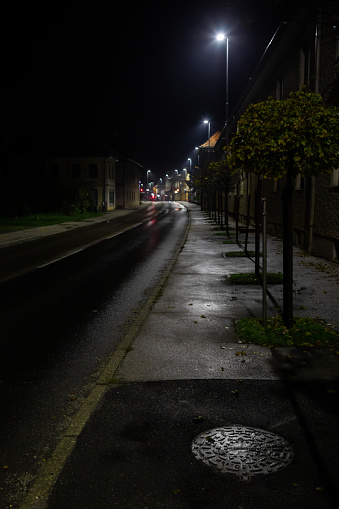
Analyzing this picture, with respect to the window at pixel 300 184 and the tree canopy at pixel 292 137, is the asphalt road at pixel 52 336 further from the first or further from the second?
the window at pixel 300 184

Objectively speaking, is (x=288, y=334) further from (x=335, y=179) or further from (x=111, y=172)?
(x=111, y=172)

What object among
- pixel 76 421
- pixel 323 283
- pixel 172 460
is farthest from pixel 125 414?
pixel 323 283

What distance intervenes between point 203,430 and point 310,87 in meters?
15.8

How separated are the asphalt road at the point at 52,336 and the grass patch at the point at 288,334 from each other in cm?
199

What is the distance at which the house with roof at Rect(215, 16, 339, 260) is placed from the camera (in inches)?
587

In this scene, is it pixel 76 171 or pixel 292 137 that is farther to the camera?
pixel 76 171

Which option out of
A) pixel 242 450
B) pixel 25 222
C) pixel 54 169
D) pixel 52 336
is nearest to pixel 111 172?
pixel 54 169

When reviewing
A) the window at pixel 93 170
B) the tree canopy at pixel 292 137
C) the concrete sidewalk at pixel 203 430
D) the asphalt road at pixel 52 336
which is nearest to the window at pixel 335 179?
the asphalt road at pixel 52 336

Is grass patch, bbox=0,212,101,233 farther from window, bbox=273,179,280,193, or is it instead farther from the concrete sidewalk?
the concrete sidewalk

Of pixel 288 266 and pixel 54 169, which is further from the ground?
pixel 54 169

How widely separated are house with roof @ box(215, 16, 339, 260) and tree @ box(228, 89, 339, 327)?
0.60 metres

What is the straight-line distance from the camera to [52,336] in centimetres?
747

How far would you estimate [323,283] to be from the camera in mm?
11180

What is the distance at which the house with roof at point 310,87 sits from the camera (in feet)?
48.9
